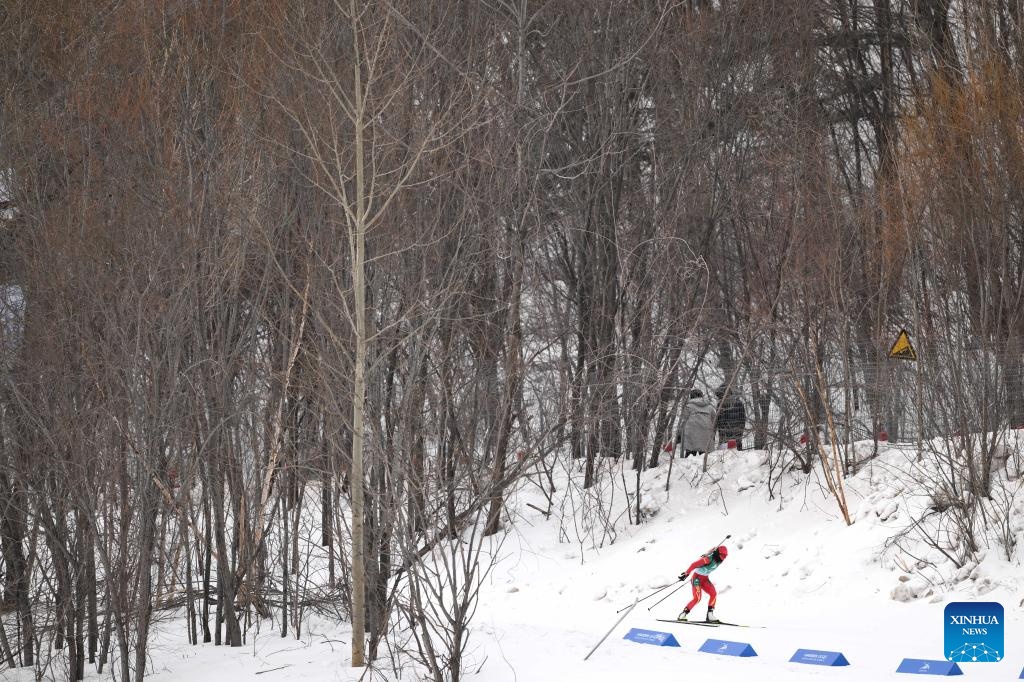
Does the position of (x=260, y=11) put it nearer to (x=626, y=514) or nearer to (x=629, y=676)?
(x=626, y=514)

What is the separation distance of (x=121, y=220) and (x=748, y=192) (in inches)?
382

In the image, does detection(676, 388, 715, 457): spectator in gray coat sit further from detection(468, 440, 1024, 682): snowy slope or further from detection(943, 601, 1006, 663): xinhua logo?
detection(943, 601, 1006, 663): xinhua logo

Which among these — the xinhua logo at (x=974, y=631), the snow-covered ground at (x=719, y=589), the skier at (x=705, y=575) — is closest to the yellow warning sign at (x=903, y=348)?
the snow-covered ground at (x=719, y=589)

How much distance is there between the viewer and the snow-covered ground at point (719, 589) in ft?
33.4

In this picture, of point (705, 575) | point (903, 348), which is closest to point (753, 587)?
point (705, 575)

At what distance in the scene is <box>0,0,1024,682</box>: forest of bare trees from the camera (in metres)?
11.1

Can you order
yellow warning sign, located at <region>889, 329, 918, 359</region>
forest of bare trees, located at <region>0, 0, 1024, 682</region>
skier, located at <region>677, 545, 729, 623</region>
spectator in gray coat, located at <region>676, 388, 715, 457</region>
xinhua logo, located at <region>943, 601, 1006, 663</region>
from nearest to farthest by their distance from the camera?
xinhua logo, located at <region>943, 601, 1006, 663</region>, skier, located at <region>677, 545, 729, 623</region>, forest of bare trees, located at <region>0, 0, 1024, 682</region>, yellow warning sign, located at <region>889, 329, 918, 359</region>, spectator in gray coat, located at <region>676, 388, 715, 457</region>

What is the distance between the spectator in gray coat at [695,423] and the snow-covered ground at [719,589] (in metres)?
0.56

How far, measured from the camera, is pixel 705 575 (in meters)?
11.5

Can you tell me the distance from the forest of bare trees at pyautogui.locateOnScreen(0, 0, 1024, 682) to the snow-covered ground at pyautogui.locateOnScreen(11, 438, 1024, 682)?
589 millimetres

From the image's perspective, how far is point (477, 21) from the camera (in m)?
15.5

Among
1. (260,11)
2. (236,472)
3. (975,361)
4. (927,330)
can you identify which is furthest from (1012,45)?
(236,472)

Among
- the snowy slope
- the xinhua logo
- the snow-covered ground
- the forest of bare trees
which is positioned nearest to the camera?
the xinhua logo

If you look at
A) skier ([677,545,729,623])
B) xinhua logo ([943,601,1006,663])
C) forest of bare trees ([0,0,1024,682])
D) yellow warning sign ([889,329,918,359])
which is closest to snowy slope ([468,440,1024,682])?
skier ([677,545,729,623])
